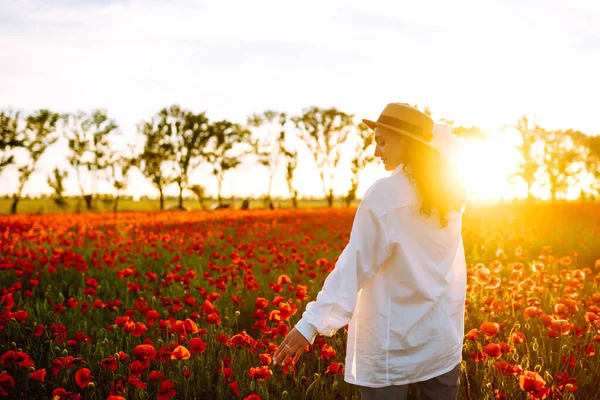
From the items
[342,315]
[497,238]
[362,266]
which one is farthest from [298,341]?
[497,238]

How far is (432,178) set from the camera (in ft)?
7.52

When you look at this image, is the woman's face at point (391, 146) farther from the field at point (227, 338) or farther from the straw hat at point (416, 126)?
the field at point (227, 338)

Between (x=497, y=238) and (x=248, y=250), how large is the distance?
4.78 metres

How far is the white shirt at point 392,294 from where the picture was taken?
214 cm

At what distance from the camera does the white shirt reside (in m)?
2.14

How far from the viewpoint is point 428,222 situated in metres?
2.31

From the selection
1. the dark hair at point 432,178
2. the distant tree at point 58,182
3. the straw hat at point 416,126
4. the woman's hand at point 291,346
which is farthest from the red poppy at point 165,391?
the distant tree at point 58,182

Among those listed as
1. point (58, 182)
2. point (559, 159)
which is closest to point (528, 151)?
point (559, 159)

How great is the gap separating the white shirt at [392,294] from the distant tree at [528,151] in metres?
49.6

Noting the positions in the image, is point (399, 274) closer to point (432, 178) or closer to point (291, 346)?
point (432, 178)

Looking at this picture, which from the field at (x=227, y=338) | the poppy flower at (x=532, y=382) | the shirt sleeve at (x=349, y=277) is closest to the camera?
the shirt sleeve at (x=349, y=277)

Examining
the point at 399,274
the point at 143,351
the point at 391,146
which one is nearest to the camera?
the point at 399,274

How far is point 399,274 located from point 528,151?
52.7 metres

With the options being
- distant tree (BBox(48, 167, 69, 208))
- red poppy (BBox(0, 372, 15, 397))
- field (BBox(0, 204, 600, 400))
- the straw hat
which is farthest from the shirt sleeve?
distant tree (BBox(48, 167, 69, 208))
